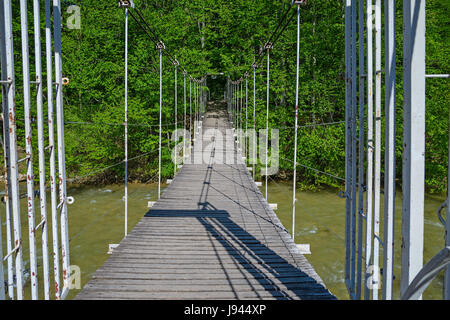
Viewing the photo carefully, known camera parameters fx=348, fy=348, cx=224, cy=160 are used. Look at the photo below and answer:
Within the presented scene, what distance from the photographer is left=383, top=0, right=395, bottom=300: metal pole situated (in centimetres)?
156

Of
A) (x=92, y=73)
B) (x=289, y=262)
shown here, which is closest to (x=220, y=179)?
(x=289, y=262)

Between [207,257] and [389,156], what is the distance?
1.78m

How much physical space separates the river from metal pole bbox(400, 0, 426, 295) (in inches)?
225

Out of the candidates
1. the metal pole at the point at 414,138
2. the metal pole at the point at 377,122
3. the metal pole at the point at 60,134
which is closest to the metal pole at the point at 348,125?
the metal pole at the point at 377,122

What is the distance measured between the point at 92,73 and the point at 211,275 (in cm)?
1151

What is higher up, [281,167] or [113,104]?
[113,104]

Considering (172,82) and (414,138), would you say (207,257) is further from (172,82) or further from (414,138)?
(172,82)

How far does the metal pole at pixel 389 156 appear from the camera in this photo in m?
1.56

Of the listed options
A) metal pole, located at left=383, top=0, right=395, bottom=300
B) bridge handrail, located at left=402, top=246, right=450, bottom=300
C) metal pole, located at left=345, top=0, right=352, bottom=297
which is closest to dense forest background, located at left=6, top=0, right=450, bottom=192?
metal pole, located at left=345, top=0, right=352, bottom=297

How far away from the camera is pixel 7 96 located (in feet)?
4.99

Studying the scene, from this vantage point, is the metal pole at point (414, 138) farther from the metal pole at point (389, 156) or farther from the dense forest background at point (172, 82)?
the dense forest background at point (172, 82)

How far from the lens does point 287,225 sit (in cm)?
977
